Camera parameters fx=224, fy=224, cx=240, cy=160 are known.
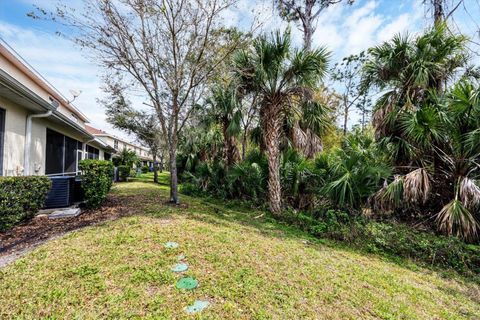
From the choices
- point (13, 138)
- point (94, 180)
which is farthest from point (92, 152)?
point (94, 180)

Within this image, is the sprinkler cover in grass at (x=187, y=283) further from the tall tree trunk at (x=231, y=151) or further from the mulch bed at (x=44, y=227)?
the tall tree trunk at (x=231, y=151)

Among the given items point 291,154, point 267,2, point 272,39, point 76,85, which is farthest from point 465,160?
point 76,85

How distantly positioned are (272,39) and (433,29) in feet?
15.1

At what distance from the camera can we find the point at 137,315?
2264 mm

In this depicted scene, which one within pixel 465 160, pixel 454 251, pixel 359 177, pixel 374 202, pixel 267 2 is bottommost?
pixel 454 251

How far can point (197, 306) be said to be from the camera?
2467mm

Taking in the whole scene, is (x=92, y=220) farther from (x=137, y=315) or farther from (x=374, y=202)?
(x=374, y=202)

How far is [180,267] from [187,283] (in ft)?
1.27

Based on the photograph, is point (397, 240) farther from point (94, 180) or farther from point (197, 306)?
point (94, 180)

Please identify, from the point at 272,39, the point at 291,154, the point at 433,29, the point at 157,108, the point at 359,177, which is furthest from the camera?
the point at 291,154

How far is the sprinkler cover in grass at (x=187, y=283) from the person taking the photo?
275 centimetres

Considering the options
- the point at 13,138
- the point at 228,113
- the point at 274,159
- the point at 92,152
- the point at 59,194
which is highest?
the point at 228,113

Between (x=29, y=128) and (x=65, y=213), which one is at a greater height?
(x=29, y=128)

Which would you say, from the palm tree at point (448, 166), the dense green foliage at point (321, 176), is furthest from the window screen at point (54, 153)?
the palm tree at point (448, 166)
